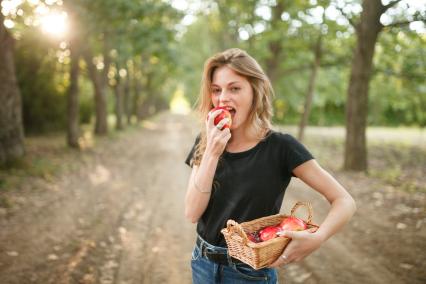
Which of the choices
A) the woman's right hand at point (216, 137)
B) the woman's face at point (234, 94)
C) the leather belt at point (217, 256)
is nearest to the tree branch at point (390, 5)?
the woman's face at point (234, 94)

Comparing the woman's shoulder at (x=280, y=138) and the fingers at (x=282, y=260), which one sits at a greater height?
the woman's shoulder at (x=280, y=138)

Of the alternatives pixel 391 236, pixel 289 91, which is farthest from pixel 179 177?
pixel 289 91

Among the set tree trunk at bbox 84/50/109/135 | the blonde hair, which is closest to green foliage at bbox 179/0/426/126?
tree trunk at bbox 84/50/109/135

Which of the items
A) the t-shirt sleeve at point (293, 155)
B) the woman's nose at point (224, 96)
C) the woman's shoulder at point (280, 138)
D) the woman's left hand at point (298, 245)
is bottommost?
the woman's left hand at point (298, 245)

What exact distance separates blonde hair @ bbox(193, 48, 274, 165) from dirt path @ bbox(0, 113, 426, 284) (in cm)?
368

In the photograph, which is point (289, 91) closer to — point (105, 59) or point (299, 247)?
point (105, 59)

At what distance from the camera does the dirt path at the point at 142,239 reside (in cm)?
556

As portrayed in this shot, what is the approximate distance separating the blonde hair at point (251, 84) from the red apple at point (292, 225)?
544 millimetres

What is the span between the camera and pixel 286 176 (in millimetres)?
2400

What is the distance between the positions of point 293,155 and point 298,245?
56cm

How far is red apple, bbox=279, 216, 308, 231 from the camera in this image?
2152mm

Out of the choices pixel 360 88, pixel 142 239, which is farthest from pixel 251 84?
pixel 360 88

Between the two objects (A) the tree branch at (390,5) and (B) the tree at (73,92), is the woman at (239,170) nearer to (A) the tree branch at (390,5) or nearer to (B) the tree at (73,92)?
(A) the tree branch at (390,5)

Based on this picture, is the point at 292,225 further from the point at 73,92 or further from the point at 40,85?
the point at 40,85
